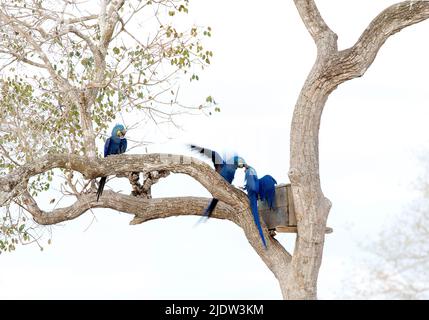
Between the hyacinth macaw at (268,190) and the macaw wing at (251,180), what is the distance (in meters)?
0.13

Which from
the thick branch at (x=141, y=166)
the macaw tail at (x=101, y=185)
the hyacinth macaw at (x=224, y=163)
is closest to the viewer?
the thick branch at (x=141, y=166)

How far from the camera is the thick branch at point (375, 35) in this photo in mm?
6484

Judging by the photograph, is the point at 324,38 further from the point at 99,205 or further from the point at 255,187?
the point at 99,205

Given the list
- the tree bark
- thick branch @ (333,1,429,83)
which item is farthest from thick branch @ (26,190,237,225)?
thick branch @ (333,1,429,83)

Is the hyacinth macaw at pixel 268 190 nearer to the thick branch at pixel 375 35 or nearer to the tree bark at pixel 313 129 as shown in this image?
the tree bark at pixel 313 129

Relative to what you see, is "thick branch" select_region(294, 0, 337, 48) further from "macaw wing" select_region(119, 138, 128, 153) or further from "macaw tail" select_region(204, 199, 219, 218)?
"macaw wing" select_region(119, 138, 128, 153)

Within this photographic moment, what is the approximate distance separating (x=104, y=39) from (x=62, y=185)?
166cm

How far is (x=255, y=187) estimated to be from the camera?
6859mm

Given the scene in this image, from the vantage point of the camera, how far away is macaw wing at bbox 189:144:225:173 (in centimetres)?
693

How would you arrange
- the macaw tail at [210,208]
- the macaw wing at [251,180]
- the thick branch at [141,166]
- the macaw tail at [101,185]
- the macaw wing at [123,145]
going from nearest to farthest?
1. the thick branch at [141,166]
2. the macaw wing at [251,180]
3. the macaw tail at [210,208]
4. the macaw tail at [101,185]
5. the macaw wing at [123,145]

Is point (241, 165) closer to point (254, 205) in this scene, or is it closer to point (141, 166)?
point (254, 205)

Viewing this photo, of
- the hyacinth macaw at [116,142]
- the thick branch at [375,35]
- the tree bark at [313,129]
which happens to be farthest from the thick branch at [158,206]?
the thick branch at [375,35]

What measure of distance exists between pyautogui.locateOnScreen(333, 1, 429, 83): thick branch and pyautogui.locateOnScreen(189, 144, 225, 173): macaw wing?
140 centimetres

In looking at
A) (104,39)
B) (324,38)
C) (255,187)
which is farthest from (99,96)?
(324,38)
